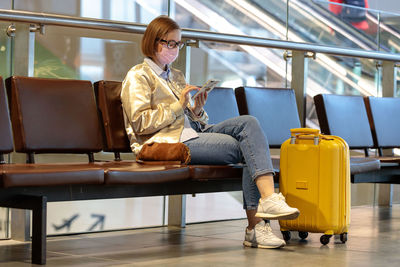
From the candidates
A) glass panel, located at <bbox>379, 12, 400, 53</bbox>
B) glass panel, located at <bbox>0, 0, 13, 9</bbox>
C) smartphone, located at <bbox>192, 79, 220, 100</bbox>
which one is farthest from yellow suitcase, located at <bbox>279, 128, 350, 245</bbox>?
glass panel, located at <bbox>379, 12, 400, 53</bbox>

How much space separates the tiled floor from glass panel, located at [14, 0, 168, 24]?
1.34 m

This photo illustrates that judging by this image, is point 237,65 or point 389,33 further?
point 389,33

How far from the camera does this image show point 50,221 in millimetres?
4293

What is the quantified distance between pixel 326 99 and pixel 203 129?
1.50 meters

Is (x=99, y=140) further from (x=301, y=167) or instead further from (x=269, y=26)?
(x=269, y=26)

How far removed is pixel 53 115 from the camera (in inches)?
152

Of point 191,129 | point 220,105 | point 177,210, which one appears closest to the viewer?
point 191,129

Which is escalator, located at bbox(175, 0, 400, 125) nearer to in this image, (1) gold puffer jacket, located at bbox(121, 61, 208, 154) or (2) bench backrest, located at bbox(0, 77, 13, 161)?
(1) gold puffer jacket, located at bbox(121, 61, 208, 154)

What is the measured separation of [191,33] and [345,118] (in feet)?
4.73

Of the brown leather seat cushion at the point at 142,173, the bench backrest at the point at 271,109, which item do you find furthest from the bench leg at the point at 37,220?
the bench backrest at the point at 271,109

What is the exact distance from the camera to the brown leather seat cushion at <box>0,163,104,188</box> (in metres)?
2.92

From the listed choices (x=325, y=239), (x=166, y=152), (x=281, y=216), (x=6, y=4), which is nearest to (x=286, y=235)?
(x=325, y=239)

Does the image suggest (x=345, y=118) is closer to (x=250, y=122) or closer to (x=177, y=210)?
(x=177, y=210)

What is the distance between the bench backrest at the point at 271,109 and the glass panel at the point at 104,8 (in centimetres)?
79
